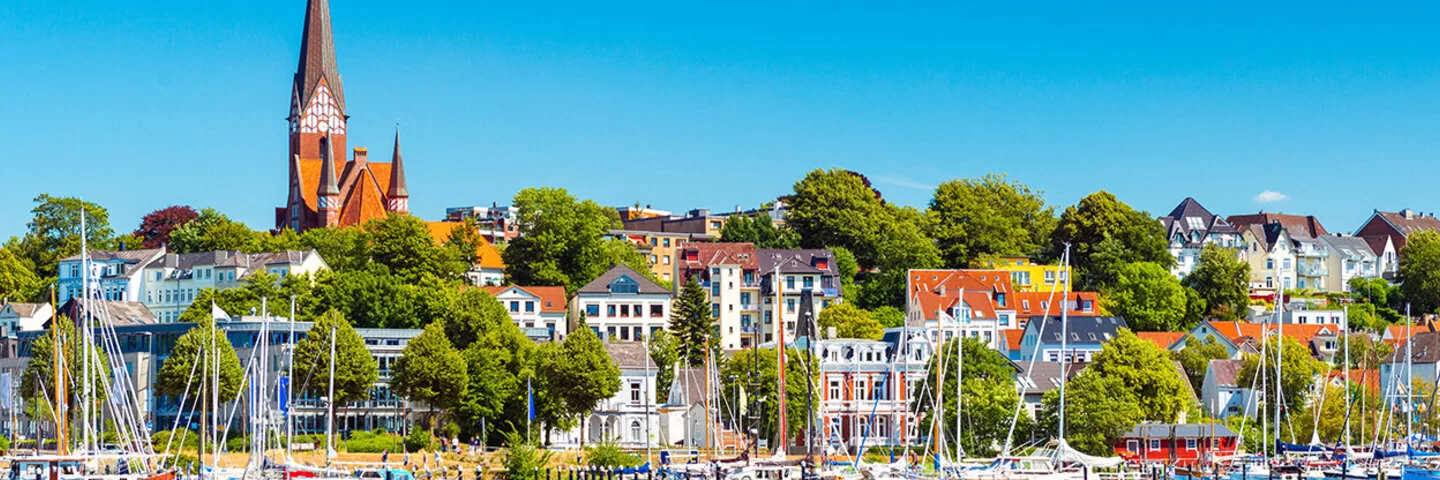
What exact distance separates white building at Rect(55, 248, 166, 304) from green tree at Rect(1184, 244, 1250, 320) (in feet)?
213

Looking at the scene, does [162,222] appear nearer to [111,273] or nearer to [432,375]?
[111,273]

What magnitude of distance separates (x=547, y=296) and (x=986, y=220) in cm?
3703

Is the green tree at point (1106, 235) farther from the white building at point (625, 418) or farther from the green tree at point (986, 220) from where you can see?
the white building at point (625, 418)

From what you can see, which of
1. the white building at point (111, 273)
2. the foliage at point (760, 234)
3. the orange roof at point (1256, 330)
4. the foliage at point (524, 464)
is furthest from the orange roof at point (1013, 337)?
the white building at point (111, 273)

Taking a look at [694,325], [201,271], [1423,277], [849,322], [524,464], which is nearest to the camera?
[524,464]

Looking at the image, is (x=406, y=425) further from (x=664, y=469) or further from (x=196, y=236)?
(x=196, y=236)

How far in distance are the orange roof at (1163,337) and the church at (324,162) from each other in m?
53.3

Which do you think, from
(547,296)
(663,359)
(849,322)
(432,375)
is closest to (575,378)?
(432,375)

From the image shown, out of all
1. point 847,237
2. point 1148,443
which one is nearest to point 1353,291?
point 847,237

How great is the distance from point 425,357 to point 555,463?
9.69 meters

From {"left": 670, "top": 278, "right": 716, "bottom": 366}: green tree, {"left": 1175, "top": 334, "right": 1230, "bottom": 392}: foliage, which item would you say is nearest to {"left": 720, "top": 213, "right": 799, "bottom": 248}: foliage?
{"left": 670, "top": 278, "right": 716, "bottom": 366}: green tree

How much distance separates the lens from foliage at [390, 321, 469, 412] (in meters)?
84.8

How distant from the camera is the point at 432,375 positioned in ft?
278

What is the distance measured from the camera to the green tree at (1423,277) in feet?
454
